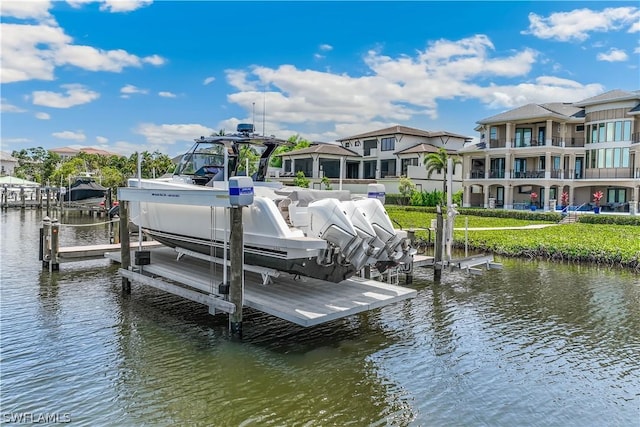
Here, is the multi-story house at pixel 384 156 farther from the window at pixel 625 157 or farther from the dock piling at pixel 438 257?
the dock piling at pixel 438 257

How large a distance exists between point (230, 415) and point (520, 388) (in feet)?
13.2

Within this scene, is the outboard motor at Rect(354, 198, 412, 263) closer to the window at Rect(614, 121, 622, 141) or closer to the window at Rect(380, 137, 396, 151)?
the window at Rect(614, 121, 622, 141)

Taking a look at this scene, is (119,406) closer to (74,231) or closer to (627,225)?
(74,231)

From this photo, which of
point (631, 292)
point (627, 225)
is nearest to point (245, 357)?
point (631, 292)

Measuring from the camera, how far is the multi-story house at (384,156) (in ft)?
156

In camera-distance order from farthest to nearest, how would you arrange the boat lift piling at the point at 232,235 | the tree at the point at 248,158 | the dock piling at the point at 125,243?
the tree at the point at 248,158
the dock piling at the point at 125,243
the boat lift piling at the point at 232,235

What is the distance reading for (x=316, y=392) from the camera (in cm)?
655

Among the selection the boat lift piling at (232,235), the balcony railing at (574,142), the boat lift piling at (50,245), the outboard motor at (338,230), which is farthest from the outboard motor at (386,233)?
the balcony railing at (574,142)

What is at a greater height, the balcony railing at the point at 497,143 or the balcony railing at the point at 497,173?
the balcony railing at the point at 497,143

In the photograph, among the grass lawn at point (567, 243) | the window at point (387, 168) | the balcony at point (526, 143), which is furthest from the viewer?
the window at point (387, 168)

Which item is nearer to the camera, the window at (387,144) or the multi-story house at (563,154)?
the multi-story house at (563,154)

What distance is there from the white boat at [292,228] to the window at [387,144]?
4083 centimetres

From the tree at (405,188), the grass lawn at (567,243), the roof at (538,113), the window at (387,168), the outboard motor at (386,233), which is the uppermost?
the roof at (538,113)

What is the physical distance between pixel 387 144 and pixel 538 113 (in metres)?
17.6
